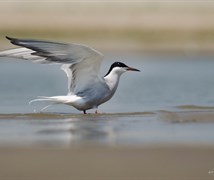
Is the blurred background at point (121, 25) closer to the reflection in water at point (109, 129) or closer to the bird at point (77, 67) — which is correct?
the bird at point (77, 67)

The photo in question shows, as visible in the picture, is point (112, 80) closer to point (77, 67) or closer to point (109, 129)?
point (77, 67)

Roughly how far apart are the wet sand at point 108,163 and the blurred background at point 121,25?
15.5 meters

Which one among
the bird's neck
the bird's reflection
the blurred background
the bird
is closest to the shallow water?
the bird's reflection

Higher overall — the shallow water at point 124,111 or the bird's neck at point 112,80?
the bird's neck at point 112,80

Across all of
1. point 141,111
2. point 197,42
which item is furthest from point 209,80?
point 197,42

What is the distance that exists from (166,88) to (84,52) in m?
3.92

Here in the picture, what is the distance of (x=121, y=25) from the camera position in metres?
30.5

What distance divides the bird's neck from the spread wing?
0.18 m

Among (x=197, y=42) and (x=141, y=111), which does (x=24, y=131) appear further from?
(x=197, y=42)

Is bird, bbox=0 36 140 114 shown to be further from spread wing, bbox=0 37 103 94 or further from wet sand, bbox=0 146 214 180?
wet sand, bbox=0 146 214 180

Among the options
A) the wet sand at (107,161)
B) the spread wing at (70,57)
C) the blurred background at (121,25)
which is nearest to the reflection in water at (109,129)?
the wet sand at (107,161)

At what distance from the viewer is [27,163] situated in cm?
811

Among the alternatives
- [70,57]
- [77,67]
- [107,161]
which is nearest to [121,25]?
[77,67]

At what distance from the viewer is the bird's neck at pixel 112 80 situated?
39.0 feet
